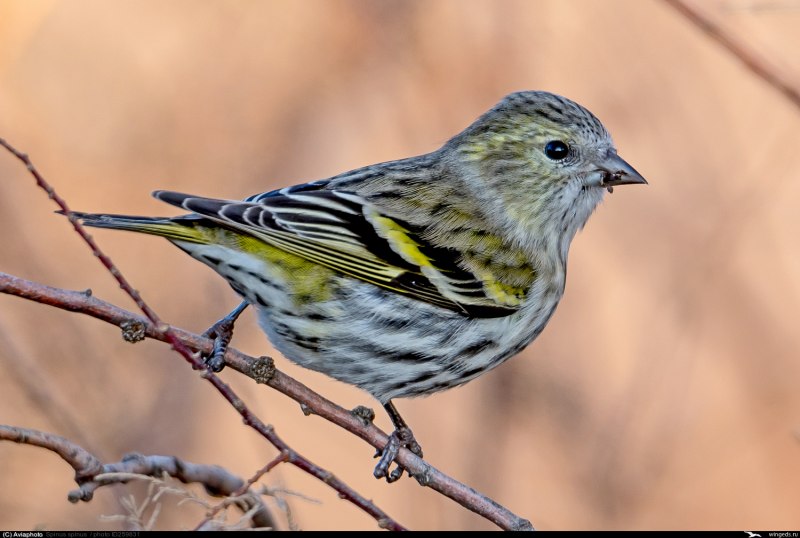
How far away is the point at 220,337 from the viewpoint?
3.57 metres

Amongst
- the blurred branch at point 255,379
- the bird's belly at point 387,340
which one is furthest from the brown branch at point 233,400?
the bird's belly at point 387,340

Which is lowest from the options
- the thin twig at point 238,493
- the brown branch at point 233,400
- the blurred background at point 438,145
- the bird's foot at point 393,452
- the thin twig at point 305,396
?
the thin twig at point 238,493

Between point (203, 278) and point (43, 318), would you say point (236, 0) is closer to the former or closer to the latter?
point (203, 278)

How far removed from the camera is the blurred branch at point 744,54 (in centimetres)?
300

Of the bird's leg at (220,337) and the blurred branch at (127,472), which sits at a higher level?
the bird's leg at (220,337)

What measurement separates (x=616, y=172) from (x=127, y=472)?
230 cm

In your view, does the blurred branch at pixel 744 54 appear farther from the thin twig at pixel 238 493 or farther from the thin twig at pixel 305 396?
the thin twig at pixel 238 493

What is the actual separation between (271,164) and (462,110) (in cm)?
124

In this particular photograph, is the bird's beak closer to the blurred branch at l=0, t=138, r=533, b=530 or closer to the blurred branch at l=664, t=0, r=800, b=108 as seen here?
the blurred branch at l=664, t=0, r=800, b=108

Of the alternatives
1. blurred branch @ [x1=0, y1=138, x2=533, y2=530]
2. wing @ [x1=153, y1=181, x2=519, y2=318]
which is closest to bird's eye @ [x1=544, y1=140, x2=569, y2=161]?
wing @ [x1=153, y1=181, x2=519, y2=318]

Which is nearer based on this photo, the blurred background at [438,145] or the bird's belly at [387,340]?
the bird's belly at [387,340]

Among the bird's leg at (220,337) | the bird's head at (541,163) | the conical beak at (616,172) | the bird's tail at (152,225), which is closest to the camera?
the bird's tail at (152,225)

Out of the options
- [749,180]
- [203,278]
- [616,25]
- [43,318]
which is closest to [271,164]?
[203,278]

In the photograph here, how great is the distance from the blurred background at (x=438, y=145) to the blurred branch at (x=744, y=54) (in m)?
2.81
